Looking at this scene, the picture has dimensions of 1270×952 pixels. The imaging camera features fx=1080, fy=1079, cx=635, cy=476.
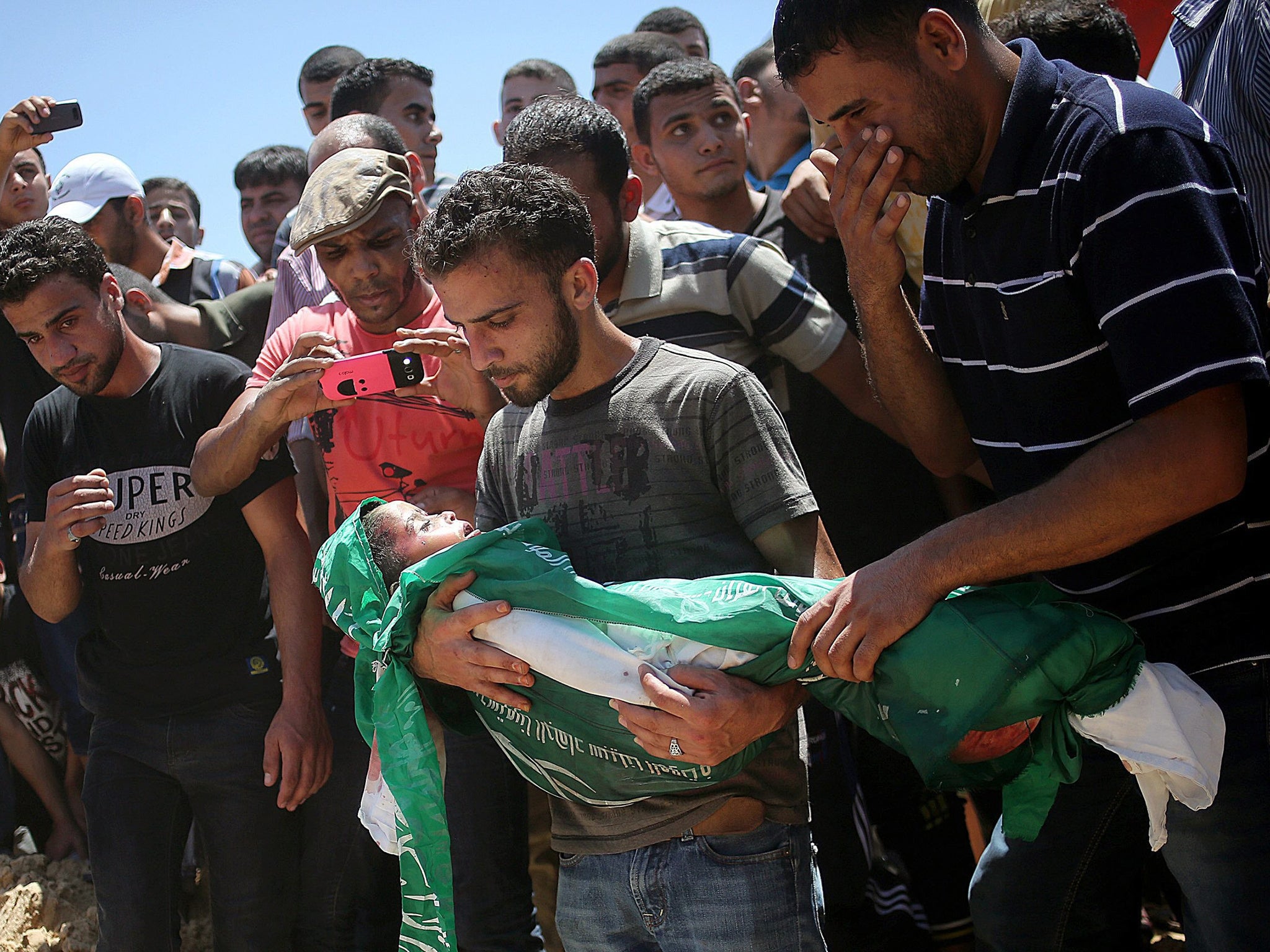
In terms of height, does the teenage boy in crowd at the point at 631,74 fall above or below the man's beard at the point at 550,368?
above

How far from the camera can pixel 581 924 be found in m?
2.26

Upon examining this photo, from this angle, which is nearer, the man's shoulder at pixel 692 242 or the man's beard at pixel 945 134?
the man's beard at pixel 945 134

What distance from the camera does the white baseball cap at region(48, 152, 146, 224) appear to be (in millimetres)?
5137

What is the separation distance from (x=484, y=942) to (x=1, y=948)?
2432 millimetres

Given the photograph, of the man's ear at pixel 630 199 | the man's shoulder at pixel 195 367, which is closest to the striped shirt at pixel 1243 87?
the man's ear at pixel 630 199

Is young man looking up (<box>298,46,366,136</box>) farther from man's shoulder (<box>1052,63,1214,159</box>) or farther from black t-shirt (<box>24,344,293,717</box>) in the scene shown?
man's shoulder (<box>1052,63,1214,159</box>)

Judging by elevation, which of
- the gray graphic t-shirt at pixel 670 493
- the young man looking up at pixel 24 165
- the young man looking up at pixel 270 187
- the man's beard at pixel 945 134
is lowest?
the gray graphic t-shirt at pixel 670 493

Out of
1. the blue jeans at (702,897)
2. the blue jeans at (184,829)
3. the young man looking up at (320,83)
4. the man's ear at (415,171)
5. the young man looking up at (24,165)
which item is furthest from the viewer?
the young man looking up at (320,83)

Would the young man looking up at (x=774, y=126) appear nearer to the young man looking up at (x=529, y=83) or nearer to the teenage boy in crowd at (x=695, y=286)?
the young man looking up at (x=529, y=83)

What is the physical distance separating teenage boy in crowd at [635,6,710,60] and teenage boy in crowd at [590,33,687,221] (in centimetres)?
58

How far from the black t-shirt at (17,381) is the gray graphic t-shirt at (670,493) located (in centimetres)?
330

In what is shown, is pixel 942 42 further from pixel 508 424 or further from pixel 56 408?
pixel 56 408

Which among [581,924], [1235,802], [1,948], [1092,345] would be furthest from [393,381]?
[1,948]

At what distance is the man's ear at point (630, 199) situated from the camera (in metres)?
3.29
